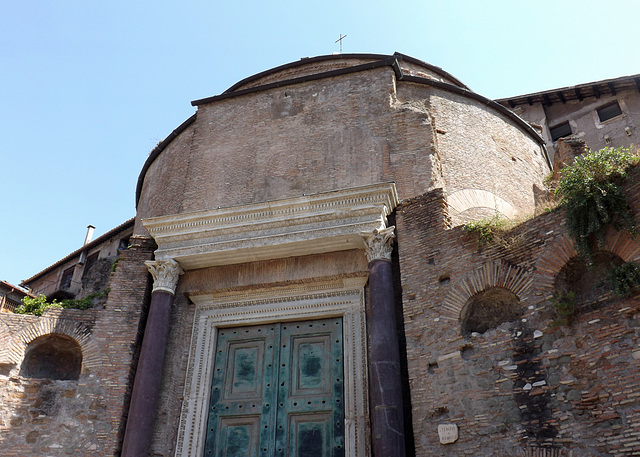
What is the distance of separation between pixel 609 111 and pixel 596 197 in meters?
15.0

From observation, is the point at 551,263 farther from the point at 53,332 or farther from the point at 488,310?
the point at 53,332

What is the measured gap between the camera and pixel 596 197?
6809 mm

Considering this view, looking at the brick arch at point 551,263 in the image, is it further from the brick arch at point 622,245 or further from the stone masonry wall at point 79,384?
the stone masonry wall at point 79,384

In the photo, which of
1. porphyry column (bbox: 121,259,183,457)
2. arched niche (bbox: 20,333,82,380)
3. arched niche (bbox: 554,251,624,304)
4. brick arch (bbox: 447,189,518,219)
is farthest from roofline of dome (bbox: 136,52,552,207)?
arched niche (bbox: 554,251,624,304)

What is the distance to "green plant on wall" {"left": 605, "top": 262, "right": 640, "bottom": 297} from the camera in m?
6.30

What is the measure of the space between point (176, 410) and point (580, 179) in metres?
6.67

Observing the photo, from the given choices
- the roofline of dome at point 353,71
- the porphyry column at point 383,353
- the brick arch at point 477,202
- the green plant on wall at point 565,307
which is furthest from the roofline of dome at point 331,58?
the green plant on wall at point 565,307

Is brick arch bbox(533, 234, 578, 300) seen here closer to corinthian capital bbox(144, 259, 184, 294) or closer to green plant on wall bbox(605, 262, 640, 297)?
green plant on wall bbox(605, 262, 640, 297)

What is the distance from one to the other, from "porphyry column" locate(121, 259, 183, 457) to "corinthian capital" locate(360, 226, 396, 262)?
3318 millimetres

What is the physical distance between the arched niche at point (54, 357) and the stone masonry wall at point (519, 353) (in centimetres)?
562

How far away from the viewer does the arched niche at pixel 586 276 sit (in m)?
6.82

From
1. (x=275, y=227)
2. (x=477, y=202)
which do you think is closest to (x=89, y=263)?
(x=275, y=227)

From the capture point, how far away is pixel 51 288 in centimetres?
2536

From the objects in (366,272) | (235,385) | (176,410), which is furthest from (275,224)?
(176,410)
